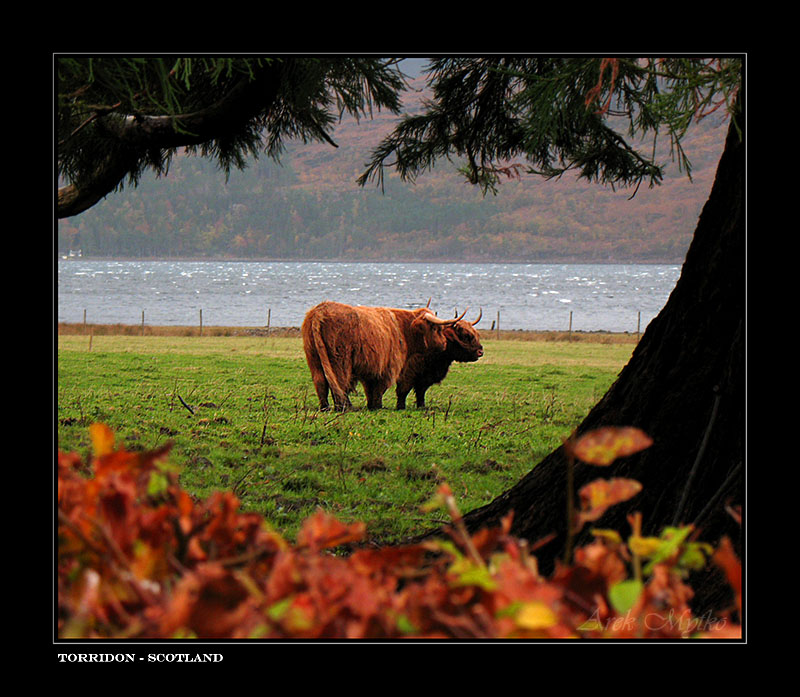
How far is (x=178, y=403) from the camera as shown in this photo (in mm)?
10148

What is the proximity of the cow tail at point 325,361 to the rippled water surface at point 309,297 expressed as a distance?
325cm

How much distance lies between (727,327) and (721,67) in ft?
3.32

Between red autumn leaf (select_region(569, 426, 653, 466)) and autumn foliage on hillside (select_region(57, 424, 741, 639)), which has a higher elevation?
red autumn leaf (select_region(569, 426, 653, 466))

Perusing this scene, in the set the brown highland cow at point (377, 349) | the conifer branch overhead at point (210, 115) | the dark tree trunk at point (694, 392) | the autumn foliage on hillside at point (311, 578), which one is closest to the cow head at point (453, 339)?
the brown highland cow at point (377, 349)

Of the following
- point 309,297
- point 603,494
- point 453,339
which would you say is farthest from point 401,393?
point 309,297

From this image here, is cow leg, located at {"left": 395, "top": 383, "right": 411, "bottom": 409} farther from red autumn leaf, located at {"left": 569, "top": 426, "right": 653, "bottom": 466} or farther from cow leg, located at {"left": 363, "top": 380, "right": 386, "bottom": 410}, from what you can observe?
red autumn leaf, located at {"left": 569, "top": 426, "right": 653, "bottom": 466}

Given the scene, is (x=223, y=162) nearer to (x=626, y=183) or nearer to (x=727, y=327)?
(x=626, y=183)

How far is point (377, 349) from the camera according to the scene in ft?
32.6

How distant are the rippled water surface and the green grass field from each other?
198 centimetres

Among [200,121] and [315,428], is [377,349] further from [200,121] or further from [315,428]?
[200,121]

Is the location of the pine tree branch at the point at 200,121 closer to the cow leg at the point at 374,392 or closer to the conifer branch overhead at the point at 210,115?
the conifer branch overhead at the point at 210,115

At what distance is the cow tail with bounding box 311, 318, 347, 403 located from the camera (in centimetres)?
957

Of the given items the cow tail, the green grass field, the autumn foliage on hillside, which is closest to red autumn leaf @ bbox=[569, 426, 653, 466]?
the autumn foliage on hillside

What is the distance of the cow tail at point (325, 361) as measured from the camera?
9.57 meters
